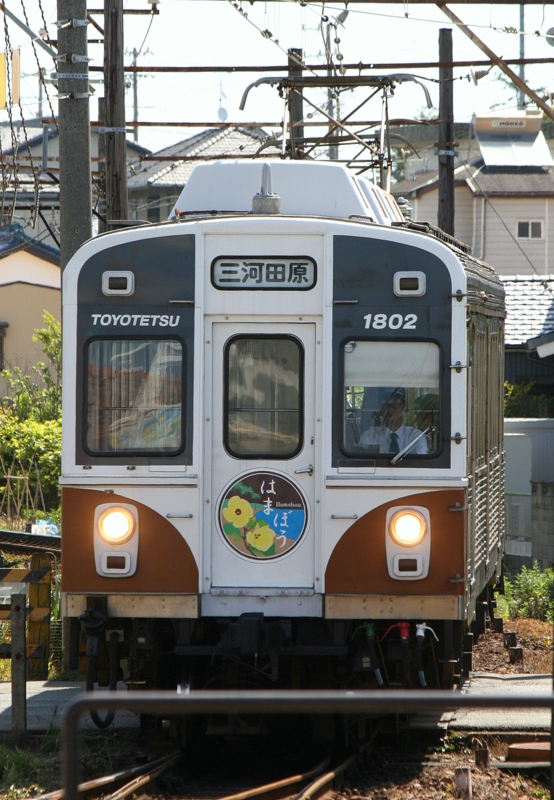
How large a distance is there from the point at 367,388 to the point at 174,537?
147 cm

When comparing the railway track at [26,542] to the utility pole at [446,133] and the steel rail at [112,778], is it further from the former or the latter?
the utility pole at [446,133]

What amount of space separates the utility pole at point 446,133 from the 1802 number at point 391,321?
Result: 1156 cm

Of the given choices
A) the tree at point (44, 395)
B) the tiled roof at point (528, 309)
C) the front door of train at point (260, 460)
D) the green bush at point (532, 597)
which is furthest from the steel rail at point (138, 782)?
the tiled roof at point (528, 309)

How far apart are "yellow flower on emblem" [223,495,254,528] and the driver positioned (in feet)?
Result: 2.61

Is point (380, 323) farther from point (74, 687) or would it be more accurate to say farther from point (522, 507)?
point (522, 507)

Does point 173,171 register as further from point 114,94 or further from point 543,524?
point 114,94

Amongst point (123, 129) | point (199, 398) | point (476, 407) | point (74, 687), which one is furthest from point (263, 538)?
point (123, 129)

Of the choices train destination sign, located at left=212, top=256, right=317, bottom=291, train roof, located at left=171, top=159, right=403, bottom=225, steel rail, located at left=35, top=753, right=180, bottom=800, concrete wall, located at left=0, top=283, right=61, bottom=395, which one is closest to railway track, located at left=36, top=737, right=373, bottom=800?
steel rail, located at left=35, top=753, right=180, bottom=800

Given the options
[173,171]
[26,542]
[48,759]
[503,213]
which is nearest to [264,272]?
[48,759]

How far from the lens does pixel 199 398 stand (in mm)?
6340

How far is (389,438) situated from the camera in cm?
634

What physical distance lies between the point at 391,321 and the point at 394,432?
2.20 ft

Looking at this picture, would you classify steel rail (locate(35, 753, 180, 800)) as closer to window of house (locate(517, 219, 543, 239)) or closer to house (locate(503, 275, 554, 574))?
house (locate(503, 275, 554, 574))

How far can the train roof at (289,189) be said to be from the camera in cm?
752
